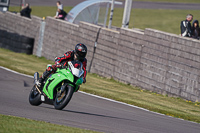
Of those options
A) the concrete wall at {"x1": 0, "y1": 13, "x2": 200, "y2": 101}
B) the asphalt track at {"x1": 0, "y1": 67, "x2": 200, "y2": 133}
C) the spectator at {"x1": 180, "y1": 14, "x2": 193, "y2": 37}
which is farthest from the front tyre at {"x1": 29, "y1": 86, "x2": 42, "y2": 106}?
the spectator at {"x1": 180, "y1": 14, "x2": 193, "y2": 37}

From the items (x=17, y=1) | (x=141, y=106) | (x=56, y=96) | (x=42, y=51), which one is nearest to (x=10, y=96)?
(x=56, y=96)

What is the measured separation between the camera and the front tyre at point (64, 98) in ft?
27.1

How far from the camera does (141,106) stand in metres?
11.7

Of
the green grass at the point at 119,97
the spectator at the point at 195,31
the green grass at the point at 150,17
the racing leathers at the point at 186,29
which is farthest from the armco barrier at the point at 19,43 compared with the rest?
the green grass at the point at 150,17

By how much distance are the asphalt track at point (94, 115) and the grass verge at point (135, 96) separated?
27.7 inches

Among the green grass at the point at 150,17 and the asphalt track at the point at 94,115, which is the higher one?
the green grass at the point at 150,17

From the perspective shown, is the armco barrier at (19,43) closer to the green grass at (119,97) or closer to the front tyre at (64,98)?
the green grass at (119,97)

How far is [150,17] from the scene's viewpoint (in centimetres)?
3812

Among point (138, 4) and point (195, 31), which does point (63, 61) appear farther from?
point (138, 4)

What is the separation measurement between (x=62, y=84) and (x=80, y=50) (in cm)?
79

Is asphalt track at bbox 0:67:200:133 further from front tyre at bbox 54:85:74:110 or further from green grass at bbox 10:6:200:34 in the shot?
green grass at bbox 10:6:200:34

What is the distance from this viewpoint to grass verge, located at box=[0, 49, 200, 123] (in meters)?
11.5

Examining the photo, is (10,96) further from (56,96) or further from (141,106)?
(141,106)

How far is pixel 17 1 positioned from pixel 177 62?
3382cm
